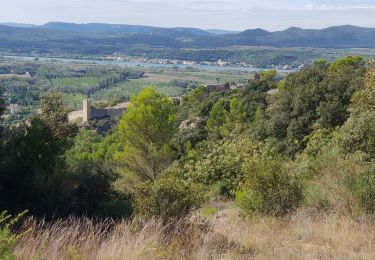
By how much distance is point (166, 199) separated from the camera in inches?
223

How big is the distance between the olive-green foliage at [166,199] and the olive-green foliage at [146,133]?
9.45m

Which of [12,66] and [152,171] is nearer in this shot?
[152,171]

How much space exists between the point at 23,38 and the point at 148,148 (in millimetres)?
183693

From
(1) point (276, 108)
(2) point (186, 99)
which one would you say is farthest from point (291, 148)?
(2) point (186, 99)

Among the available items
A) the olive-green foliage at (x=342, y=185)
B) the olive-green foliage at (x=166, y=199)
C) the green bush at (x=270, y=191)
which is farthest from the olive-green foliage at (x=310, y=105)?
the olive-green foliage at (x=166, y=199)

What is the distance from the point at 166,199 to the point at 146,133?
394 inches

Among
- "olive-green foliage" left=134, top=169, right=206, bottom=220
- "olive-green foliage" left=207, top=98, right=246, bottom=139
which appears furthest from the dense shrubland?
"olive-green foliage" left=207, top=98, right=246, bottom=139

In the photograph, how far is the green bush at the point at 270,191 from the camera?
6.26 metres

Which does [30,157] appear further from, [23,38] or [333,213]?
[23,38]

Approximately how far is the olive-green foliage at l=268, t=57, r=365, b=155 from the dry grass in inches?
481

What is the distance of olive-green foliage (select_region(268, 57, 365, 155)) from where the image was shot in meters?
16.7

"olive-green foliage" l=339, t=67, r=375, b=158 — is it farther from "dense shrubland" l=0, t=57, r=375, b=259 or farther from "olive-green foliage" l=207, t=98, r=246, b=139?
"olive-green foliage" l=207, t=98, r=246, b=139

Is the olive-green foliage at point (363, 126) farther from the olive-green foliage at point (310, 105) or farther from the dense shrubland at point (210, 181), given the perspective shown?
the olive-green foliage at point (310, 105)

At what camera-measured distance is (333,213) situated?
17.2 feet
